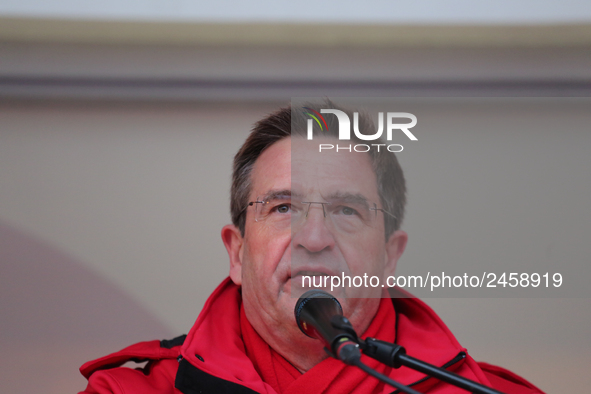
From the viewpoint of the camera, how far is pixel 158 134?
194cm

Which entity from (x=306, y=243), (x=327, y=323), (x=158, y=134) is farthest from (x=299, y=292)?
(x=158, y=134)

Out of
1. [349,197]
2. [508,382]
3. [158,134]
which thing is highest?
[158,134]

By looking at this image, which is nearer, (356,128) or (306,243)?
(306,243)

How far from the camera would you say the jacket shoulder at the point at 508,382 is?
1331mm

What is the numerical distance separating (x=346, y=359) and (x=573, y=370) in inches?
58.7

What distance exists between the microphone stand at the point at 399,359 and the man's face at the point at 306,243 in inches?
16.4

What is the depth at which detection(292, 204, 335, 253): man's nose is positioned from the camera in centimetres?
111

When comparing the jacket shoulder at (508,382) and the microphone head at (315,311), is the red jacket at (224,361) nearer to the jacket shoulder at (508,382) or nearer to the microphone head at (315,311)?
the jacket shoulder at (508,382)

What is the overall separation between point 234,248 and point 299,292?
379mm

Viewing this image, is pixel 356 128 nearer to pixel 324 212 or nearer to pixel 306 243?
pixel 324 212

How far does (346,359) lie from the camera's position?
627mm

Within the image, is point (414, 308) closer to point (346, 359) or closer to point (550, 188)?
point (550, 188)

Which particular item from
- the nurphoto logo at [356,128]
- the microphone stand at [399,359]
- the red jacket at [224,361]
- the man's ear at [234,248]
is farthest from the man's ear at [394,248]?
the microphone stand at [399,359]

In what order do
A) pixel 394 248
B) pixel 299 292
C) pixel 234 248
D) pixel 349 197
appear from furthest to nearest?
1. pixel 234 248
2. pixel 394 248
3. pixel 349 197
4. pixel 299 292
